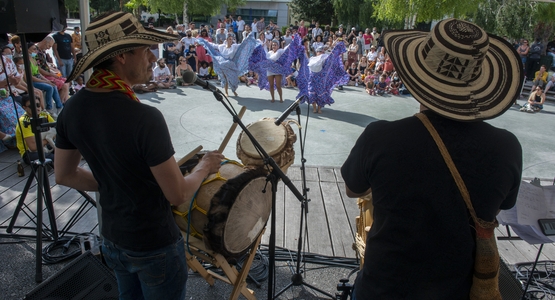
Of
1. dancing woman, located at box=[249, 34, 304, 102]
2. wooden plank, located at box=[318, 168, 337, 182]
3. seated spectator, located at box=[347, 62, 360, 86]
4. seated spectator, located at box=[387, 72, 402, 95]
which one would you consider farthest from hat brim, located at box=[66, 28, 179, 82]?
seated spectator, located at box=[347, 62, 360, 86]

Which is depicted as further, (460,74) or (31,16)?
(31,16)

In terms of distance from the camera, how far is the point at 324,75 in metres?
7.97

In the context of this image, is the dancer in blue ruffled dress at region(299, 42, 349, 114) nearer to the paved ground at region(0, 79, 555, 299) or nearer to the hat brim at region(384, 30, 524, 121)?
the paved ground at region(0, 79, 555, 299)

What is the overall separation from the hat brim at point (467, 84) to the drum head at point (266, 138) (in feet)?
5.27

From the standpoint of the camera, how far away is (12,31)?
2.51 meters

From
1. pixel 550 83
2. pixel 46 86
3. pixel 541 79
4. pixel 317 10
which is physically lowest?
pixel 46 86

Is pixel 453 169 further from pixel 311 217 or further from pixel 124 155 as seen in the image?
pixel 311 217

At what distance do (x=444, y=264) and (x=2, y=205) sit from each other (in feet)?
13.6

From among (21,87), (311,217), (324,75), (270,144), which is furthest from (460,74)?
(21,87)

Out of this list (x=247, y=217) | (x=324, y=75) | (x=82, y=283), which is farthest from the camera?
(x=324, y=75)

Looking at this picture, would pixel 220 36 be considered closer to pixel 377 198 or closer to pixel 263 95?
pixel 263 95

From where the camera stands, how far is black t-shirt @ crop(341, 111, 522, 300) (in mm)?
1197

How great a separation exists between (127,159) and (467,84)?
1.26 metres

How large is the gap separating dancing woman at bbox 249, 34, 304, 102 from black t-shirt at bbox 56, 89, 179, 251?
288 inches
